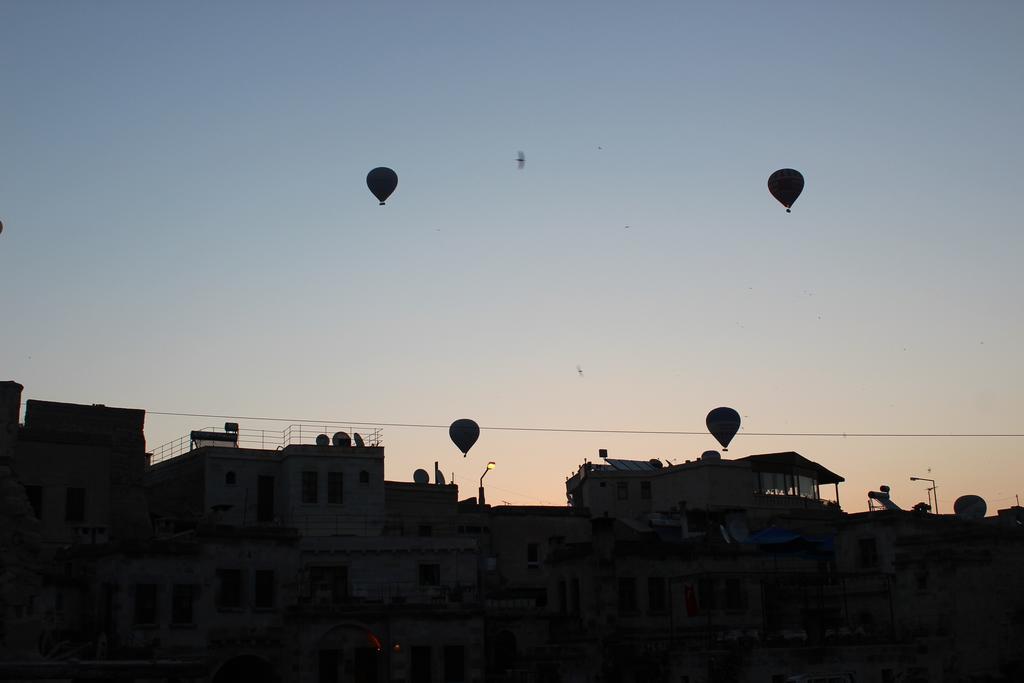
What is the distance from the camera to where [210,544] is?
54219 mm

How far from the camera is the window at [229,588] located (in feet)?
177

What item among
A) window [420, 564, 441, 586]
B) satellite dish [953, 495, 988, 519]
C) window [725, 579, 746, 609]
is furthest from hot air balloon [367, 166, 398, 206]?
satellite dish [953, 495, 988, 519]

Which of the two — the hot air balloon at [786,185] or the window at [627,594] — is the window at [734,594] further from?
the hot air balloon at [786,185]

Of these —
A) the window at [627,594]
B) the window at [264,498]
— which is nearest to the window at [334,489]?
the window at [264,498]

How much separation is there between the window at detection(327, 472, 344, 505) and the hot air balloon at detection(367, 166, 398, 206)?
16766mm

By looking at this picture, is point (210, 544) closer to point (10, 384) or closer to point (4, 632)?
point (10, 384)

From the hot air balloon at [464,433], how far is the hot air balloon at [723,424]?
16428 millimetres

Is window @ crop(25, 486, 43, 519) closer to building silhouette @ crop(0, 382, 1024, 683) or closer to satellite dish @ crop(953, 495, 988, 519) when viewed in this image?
building silhouette @ crop(0, 382, 1024, 683)

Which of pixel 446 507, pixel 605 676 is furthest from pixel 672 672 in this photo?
pixel 446 507

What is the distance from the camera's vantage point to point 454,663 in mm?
55969

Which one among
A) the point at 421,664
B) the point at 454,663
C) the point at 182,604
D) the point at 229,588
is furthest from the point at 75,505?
the point at 454,663

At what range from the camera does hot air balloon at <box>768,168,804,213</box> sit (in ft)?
242

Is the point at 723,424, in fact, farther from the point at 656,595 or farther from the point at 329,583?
the point at 329,583

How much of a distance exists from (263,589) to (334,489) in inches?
525
